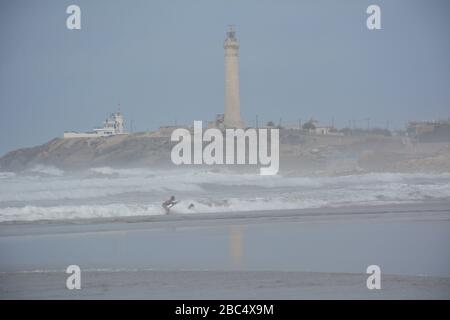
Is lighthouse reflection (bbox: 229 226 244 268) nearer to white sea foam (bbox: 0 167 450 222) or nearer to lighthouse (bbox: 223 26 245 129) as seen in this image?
white sea foam (bbox: 0 167 450 222)

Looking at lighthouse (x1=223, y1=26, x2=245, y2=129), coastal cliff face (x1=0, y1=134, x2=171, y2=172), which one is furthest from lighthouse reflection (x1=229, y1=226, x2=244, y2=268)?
lighthouse (x1=223, y1=26, x2=245, y2=129)

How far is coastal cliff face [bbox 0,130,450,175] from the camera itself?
23.2 metres

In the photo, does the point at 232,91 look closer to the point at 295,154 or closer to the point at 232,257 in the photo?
the point at 295,154

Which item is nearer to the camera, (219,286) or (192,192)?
(219,286)

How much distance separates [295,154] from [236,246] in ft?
59.7

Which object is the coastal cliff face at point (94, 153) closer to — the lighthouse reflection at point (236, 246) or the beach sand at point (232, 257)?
the beach sand at point (232, 257)

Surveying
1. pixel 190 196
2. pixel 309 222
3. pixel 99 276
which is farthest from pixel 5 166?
pixel 99 276

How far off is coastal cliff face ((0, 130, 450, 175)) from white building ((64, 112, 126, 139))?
0.23m

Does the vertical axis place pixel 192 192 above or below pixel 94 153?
below

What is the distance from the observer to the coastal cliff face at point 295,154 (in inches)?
913

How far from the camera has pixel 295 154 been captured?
27.3 m

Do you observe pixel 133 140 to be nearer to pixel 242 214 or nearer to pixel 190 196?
pixel 190 196

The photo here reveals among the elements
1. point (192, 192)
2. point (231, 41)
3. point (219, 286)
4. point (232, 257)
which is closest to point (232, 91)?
point (231, 41)
